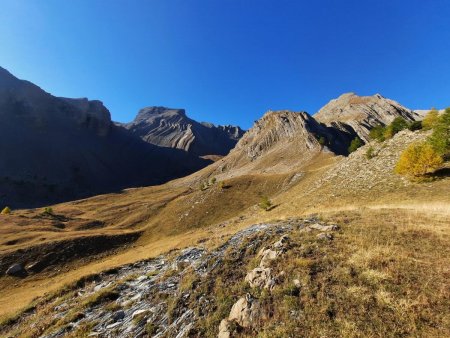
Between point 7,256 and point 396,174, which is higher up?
point 396,174

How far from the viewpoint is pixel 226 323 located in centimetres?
1075

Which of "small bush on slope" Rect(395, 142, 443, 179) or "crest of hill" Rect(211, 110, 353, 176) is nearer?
"small bush on slope" Rect(395, 142, 443, 179)

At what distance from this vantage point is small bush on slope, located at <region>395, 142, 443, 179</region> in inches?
1366

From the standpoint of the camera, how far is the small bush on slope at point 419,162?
34688 millimetres

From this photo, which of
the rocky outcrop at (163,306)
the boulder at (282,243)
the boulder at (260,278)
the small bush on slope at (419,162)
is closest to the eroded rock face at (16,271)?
the rocky outcrop at (163,306)

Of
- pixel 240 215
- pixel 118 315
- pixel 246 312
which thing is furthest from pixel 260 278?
pixel 240 215

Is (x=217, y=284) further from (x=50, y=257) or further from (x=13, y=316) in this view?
(x=50, y=257)

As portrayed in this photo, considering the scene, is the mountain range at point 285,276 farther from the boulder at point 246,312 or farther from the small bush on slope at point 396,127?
the small bush on slope at point 396,127

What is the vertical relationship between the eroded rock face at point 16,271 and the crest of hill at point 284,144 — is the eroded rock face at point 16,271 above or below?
below

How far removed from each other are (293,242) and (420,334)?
8827 millimetres

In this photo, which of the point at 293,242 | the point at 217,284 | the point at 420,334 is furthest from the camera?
the point at 293,242

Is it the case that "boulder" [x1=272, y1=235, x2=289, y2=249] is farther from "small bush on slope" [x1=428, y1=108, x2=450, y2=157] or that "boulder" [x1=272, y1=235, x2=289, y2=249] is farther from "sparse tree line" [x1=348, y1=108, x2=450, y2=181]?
"small bush on slope" [x1=428, y1=108, x2=450, y2=157]

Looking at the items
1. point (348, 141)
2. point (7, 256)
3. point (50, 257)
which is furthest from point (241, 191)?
point (348, 141)

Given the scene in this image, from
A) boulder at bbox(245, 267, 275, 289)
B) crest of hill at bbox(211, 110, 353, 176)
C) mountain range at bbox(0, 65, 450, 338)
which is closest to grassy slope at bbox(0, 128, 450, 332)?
mountain range at bbox(0, 65, 450, 338)
